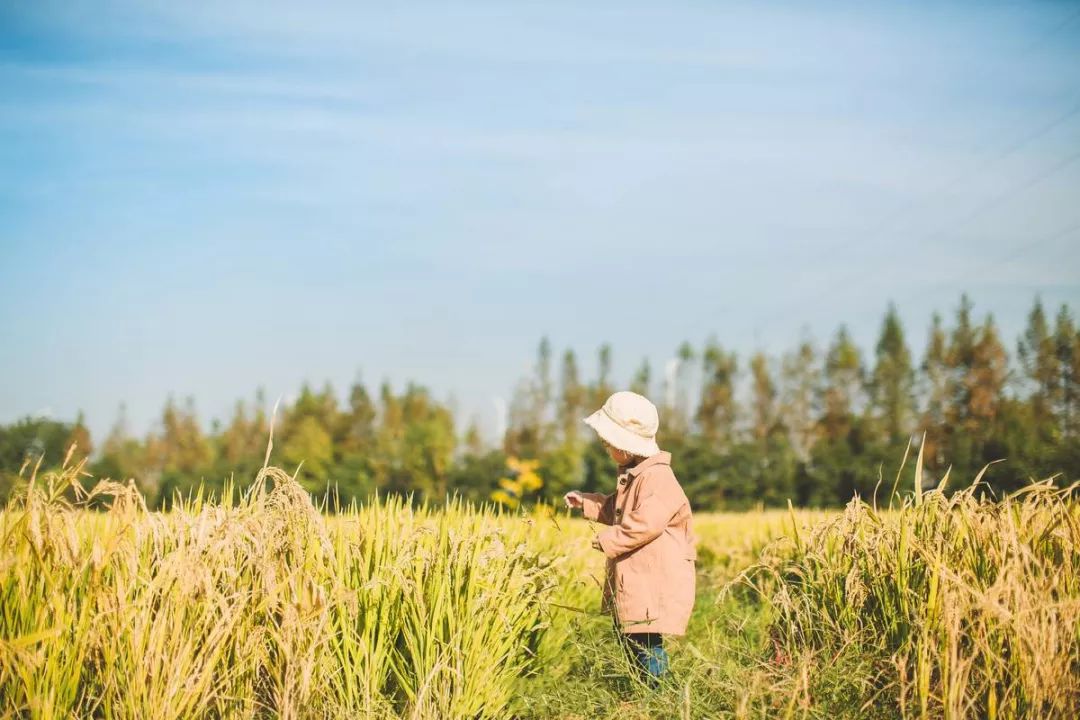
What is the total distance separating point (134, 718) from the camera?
346 centimetres

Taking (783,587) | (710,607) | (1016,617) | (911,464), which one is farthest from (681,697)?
(911,464)

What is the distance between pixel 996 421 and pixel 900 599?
71.6 ft

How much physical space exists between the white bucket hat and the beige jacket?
0.09 metres

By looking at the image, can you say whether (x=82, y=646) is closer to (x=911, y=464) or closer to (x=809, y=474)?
(x=911, y=464)

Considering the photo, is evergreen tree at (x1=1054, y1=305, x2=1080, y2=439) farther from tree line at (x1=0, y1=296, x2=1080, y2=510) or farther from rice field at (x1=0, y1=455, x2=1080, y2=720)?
rice field at (x1=0, y1=455, x2=1080, y2=720)

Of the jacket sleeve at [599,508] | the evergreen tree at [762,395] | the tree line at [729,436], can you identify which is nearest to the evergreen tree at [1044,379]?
the tree line at [729,436]

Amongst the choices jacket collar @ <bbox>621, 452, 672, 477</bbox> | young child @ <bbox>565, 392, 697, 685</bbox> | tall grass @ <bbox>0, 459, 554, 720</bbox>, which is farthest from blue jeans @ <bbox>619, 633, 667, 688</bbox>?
jacket collar @ <bbox>621, 452, 672, 477</bbox>

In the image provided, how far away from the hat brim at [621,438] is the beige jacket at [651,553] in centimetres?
6

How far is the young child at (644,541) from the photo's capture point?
174 inches

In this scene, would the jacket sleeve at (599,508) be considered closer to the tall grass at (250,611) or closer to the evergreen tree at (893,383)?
the tall grass at (250,611)

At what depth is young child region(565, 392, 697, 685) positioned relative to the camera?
4410mm

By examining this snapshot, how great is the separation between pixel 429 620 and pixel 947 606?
7.34ft

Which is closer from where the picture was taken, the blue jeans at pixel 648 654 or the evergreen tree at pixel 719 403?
the blue jeans at pixel 648 654

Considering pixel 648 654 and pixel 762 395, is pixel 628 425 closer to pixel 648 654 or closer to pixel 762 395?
pixel 648 654
